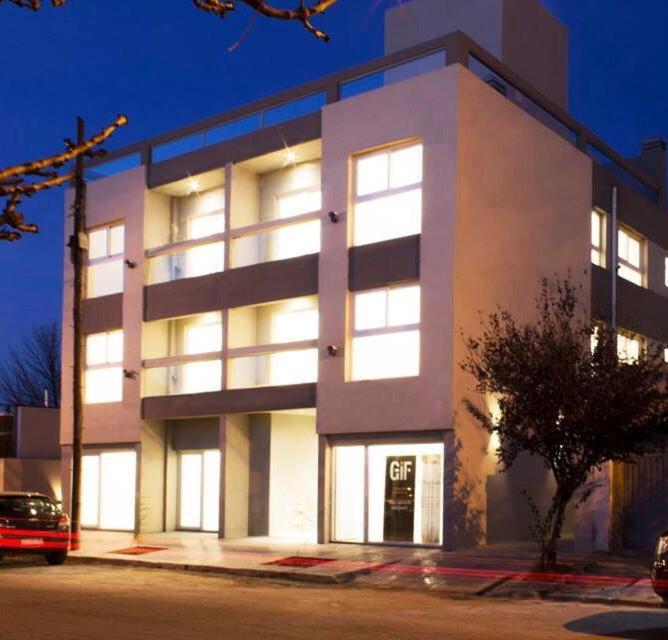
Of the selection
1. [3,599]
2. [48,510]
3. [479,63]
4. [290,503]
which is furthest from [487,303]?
[3,599]

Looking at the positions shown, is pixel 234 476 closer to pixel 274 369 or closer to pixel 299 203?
pixel 274 369

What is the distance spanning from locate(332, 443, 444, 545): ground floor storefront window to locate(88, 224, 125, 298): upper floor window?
9.53 meters

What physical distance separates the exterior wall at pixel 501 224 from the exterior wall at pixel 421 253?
0.28 m

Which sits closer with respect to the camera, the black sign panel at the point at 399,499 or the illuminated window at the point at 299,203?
the black sign panel at the point at 399,499

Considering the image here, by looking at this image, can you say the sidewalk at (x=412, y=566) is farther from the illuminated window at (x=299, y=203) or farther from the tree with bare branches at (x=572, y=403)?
the illuminated window at (x=299, y=203)

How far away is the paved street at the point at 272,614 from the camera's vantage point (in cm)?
1218

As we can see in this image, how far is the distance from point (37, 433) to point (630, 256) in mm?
19229

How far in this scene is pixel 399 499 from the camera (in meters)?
24.0

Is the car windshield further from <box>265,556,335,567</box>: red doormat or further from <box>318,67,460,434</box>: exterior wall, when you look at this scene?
<box>318,67,460,434</box>: exterior wall

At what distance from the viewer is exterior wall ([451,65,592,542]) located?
76.4 ft

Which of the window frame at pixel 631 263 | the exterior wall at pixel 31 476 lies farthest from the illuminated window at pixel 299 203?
the exterior wall at pixel 31 476

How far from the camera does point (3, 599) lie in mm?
15008

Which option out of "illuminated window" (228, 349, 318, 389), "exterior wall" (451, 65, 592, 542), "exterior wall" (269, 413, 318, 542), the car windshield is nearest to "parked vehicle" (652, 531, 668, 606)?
"exterior wall" (451, 65, 592, 542)

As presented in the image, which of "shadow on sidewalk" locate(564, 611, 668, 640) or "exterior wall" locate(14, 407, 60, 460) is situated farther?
"exterior wall" locate(14, 407, 60, 460)
